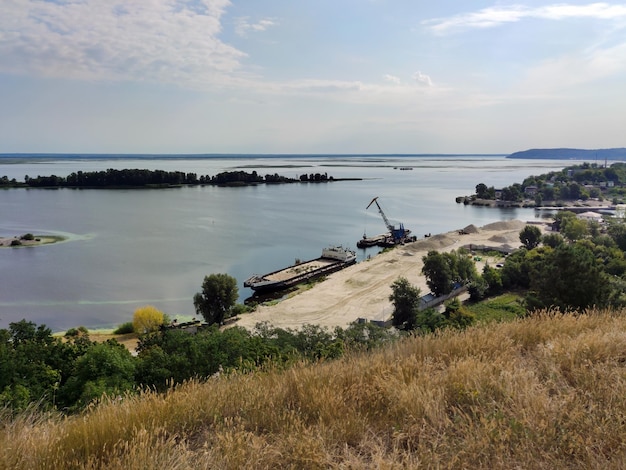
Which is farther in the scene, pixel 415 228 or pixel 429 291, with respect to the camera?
pixel 415 228

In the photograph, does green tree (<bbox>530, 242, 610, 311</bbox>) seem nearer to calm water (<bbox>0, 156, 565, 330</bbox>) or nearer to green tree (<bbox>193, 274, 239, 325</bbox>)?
green tree (<bbox>193, 274, 239, 325</bbox>)

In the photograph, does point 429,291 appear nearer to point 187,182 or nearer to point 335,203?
point 335,203

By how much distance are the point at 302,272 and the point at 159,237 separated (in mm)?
14627

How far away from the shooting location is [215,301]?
58.6 feet

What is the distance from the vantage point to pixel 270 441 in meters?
2.24

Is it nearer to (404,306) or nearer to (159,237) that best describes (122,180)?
(159,237)

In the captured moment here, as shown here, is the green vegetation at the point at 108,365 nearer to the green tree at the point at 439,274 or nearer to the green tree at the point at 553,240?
the green tree at the point at 439,274

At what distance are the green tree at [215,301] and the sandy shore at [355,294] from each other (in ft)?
2.89

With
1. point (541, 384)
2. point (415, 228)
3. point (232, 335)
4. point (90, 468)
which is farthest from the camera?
point (415, 228)

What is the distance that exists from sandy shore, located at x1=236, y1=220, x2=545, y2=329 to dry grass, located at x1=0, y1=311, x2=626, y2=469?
13352 millimetres

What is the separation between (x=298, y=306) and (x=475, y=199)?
56119 millimetres

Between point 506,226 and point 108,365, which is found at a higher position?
Answer: point 108,365

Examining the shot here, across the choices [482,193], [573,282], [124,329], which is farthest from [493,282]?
[482,193]

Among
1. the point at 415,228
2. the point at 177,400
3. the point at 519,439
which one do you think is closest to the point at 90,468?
the point at 177,400
